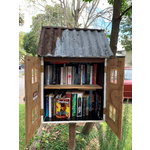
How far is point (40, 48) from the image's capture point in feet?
4.39

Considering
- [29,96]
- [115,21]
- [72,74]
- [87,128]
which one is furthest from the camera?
[87,128]

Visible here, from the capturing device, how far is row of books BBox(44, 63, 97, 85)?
5.59ft

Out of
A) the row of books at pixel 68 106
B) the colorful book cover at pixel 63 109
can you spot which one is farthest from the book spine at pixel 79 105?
the colorful book cover at pixel 63 109

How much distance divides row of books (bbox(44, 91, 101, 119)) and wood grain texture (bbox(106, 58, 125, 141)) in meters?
0.29

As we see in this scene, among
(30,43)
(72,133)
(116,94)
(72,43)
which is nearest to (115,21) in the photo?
(72,43)

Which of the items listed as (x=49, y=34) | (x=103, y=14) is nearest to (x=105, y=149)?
(x=49, y=34)

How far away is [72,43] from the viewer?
1.43m

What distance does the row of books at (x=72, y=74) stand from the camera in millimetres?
1704

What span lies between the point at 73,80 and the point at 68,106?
40 cm

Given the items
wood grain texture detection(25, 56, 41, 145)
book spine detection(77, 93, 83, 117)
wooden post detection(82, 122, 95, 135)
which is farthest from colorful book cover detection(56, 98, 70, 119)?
wooden post detection(82, 122, 95, 135)

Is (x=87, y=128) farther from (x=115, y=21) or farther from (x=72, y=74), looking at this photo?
(x=115, y=21)

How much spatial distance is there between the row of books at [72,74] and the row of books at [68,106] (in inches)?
8.1

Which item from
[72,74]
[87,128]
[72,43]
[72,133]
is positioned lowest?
[87,128]

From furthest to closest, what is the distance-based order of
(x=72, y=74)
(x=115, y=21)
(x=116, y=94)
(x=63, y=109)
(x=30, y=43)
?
(x=30, y=43) < (x=115, y=21) < (x=72, y=74) < (x=63, y=109) < (x=116, y=94)
